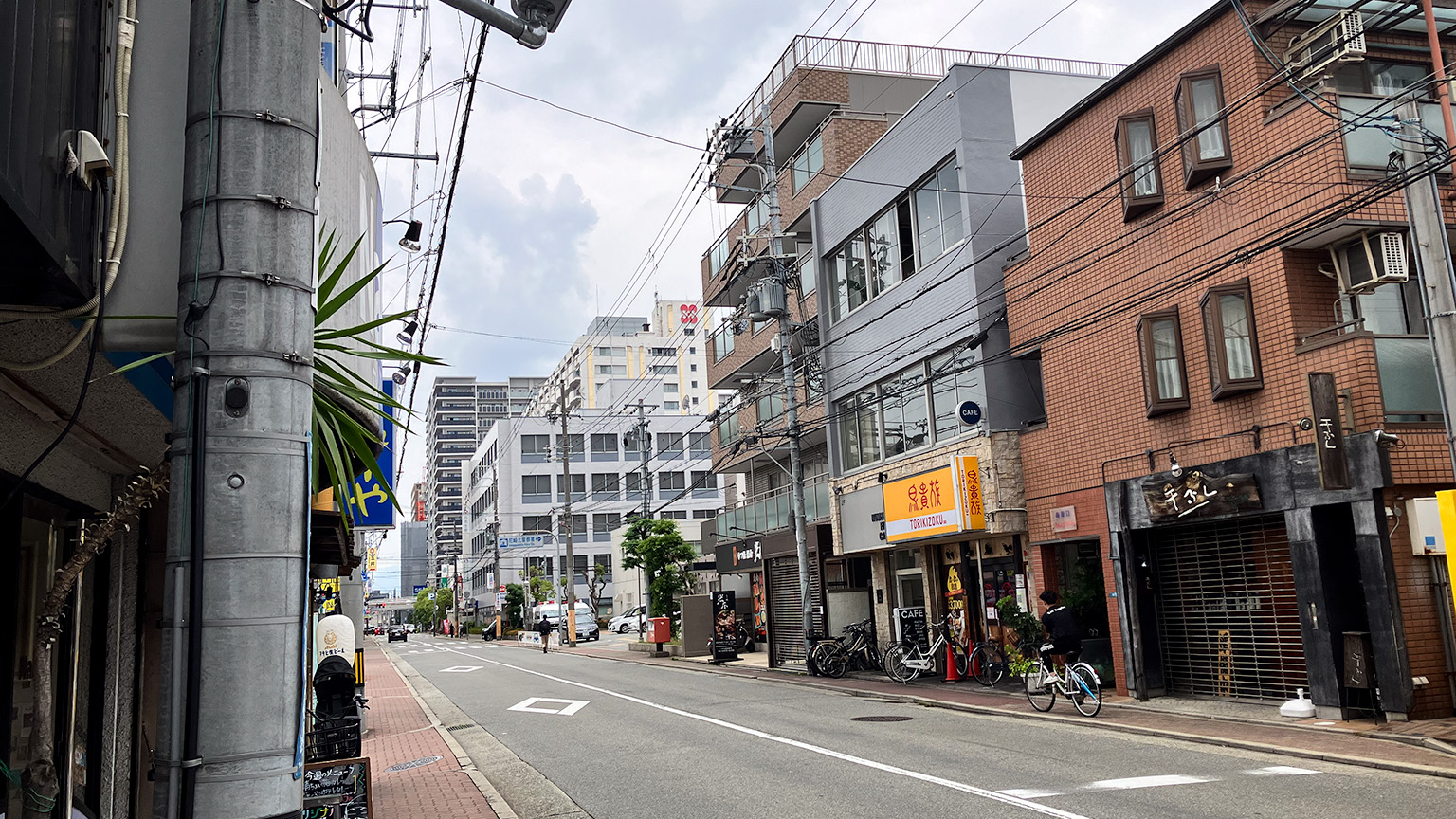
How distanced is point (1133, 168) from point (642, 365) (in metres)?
97.3

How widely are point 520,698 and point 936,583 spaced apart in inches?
397

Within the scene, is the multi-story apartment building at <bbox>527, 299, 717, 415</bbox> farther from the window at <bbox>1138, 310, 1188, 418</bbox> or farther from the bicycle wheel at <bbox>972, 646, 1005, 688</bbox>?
the window at <bbox>1138, 310, 1188, 418</bbox>

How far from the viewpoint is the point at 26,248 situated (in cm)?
310

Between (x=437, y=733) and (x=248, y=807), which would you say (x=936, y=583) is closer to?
(x=437, y=733)

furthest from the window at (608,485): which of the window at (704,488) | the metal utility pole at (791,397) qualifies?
the metal utility pole at (791,397)

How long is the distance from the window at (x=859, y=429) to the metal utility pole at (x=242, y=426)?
2361 cm


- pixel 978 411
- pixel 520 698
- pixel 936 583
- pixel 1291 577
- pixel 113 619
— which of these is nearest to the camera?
pixel 113 619

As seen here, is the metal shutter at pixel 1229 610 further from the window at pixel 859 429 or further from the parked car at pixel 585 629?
the parked car at pixel 585 629

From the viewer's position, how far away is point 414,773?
1350 cm

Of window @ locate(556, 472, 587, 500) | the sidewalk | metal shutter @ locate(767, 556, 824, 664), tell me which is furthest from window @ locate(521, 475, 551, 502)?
the sidewalk

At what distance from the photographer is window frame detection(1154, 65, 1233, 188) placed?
1638cm

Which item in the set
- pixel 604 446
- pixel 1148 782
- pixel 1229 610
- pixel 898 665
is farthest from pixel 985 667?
pixel 604 446

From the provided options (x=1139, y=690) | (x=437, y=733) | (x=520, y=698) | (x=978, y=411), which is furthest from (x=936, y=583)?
(x=437, y=733)

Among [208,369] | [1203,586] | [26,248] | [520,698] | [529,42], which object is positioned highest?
[529,42]
